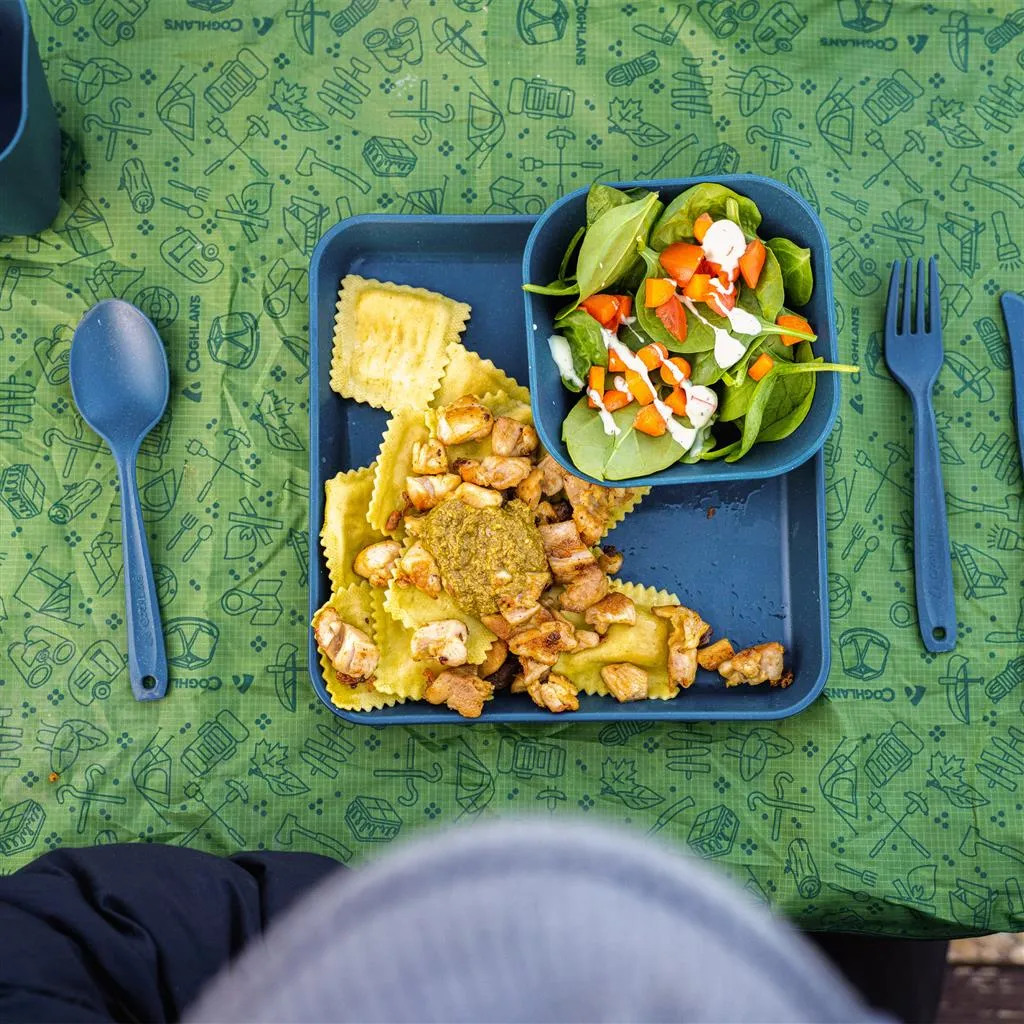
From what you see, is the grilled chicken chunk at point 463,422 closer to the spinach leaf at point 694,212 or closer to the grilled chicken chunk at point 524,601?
the grilled chicken chunk at point 524,601

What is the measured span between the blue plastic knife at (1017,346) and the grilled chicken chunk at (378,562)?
1.07 m

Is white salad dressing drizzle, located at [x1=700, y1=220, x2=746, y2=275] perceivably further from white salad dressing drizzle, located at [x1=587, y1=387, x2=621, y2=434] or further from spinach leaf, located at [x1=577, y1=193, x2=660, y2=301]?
→ white salad dressing drizzle, located at [x1=587, y1=387, x2=621, y2=434]

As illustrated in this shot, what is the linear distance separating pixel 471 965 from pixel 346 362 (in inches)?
48.0

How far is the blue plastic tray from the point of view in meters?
1.54

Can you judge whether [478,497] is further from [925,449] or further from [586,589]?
[925,449]

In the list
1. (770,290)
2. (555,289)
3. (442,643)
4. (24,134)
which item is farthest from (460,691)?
(24,134)

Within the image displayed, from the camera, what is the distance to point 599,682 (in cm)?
157

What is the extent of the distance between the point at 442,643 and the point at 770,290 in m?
0.74

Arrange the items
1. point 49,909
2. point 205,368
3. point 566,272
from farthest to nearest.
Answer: point 205,368, point 566,272, point 49,909

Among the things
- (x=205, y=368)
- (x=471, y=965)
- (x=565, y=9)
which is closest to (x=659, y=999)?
(x=471, y=965)

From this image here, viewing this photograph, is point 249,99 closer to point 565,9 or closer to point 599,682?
point 565,9

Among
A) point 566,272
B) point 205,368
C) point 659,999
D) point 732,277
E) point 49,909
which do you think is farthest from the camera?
point 205,368

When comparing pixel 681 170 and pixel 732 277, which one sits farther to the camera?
pixel 681 170

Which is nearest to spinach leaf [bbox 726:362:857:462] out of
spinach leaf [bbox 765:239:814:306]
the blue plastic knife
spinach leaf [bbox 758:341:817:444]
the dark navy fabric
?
spinach leaf [bbox 758:341:817:444]
